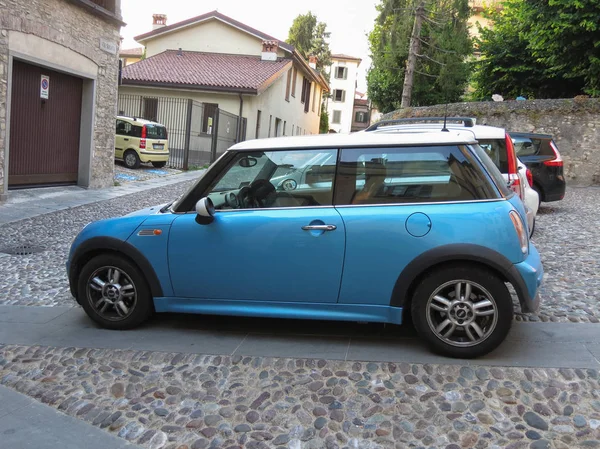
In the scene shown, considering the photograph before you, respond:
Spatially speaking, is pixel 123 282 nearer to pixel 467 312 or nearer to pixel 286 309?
pixel 286 309

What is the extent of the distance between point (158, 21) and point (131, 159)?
19.3m

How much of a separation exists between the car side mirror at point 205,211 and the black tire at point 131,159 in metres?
16.7

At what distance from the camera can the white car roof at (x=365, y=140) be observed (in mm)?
4055

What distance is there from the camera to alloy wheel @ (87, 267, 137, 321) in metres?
4.59

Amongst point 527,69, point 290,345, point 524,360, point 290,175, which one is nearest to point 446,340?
point 524,360

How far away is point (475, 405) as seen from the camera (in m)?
3.35

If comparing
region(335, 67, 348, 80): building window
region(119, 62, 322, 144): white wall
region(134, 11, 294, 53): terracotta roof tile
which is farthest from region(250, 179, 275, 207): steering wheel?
region(335, 67, 348, 80): building window

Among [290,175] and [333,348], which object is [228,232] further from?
[333,348]

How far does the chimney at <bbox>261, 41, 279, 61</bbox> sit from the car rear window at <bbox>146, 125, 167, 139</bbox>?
45.5 ft

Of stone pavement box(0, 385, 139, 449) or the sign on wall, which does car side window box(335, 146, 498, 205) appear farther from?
the sign on wall

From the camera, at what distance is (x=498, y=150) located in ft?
23.9

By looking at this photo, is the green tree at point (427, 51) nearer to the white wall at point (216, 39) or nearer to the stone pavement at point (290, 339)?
the white wall at point (216, 39)

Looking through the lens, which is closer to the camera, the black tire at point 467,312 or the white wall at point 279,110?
the black tire at point 467,312

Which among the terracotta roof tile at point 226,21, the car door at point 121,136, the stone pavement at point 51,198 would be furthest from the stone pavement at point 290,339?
the terracotta roof tile at point 226,21
